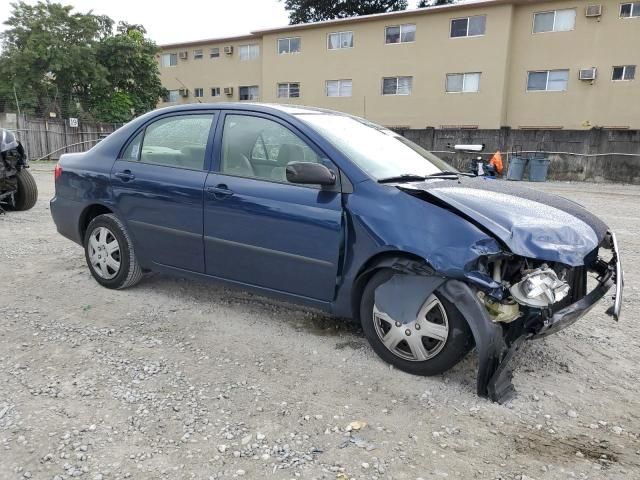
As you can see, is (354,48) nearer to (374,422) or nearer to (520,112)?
(520,112)

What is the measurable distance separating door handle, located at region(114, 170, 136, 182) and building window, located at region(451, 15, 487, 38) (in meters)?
23.2

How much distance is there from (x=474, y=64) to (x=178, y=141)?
22808mm

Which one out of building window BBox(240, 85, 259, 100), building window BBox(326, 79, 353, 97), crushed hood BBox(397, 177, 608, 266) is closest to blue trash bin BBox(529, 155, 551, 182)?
building window BBox(326, 79, 353, 97)

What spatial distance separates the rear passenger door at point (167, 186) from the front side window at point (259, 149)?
0.63 feet

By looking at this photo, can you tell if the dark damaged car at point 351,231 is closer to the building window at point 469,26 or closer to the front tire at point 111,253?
the front tire at point 111,253

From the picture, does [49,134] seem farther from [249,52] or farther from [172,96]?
[172,96]

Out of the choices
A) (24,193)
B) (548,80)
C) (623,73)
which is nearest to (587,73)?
(623,73)

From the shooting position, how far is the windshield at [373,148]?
335 cm

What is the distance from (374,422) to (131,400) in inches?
52.1

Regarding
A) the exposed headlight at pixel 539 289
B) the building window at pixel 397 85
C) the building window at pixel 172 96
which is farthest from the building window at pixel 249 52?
the exposed headlight at pixel 539 289

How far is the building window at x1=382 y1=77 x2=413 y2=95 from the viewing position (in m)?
25.7

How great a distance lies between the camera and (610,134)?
59.6 feet

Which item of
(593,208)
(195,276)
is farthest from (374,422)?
(593,208)

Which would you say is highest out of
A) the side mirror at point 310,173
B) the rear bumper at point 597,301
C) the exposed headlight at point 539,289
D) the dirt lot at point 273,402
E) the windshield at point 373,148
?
the windshield at point 373,148
